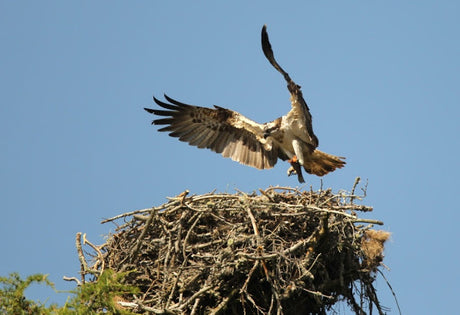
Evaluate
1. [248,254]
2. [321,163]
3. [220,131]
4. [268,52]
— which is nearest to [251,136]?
[220,131]

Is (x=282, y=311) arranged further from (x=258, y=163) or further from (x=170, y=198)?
(x=258, y=163)

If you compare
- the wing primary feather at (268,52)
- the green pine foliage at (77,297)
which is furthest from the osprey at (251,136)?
the green pine foliage at (77,297)

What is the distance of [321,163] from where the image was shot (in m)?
13.0

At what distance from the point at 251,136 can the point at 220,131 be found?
0.55 m

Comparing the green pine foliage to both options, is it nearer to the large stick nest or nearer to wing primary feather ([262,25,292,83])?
the large stick nest

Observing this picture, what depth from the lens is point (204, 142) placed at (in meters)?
13.7

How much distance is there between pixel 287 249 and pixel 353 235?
103cm

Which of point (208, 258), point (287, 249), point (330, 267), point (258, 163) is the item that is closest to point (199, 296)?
point (208, 258)

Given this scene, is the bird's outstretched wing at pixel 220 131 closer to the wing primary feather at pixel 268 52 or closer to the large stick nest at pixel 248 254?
the wing primary feather at pixel 268 52

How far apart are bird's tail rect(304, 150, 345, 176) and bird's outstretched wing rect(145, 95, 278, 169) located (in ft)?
2.11

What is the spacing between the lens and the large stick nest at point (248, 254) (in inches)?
374

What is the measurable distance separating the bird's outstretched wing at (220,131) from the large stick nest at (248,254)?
2629 mm

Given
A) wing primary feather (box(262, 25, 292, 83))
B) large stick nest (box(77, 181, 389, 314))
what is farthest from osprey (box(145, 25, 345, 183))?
large stick nest (box(77, 181, 389, 314))

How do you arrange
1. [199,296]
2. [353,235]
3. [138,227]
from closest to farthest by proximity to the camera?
[199,296]
[353,235]
[138,227]
